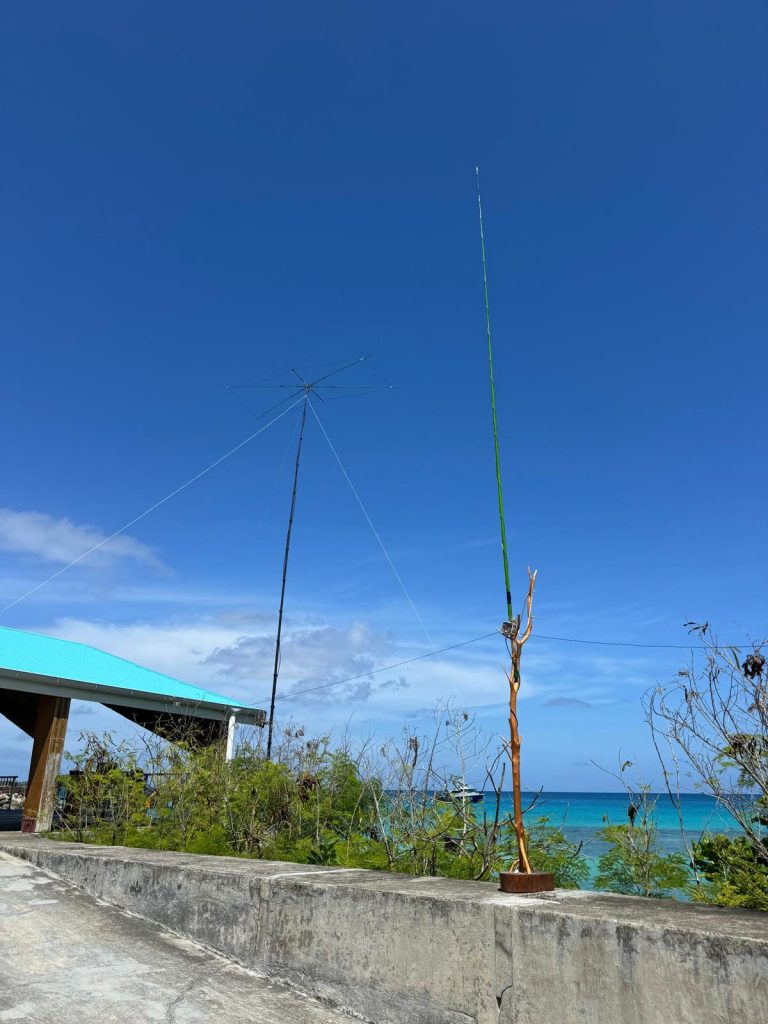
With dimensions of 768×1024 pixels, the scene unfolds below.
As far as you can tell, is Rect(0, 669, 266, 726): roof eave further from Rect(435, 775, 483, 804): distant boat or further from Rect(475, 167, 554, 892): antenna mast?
Rect(475, 167, 554, 892): antenna mast

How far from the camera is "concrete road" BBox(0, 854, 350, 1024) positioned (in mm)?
3102

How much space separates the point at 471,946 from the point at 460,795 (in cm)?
298

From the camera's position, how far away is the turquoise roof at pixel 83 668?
38.8 feet

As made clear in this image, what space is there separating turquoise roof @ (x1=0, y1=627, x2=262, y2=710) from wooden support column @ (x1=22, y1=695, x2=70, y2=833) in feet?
1.99

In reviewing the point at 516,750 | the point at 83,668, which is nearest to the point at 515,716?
the point at 516,750

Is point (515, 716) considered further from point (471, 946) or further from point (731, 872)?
point (731, 872)

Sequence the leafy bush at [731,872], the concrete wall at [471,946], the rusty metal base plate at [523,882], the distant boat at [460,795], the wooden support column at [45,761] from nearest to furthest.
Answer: the concrete wall at [471,946] → the rusty metal base plate at [523,882] → the leafy bush at [731,872] → the distant boat at [460,795] → the wooden support column at [45,761]

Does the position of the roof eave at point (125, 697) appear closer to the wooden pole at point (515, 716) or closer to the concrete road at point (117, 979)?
the concrete road at point (117, 979)

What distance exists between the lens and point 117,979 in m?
3.54

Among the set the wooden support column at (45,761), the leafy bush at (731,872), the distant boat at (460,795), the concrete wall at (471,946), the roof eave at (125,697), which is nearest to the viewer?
the concrete wall at (471,946)

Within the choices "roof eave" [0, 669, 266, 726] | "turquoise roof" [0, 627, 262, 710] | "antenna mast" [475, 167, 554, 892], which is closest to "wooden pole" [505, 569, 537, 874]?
"antenna mast" [475, 167, 554, 892]

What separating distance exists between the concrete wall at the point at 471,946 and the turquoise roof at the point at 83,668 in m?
8.54

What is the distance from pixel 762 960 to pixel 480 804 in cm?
396

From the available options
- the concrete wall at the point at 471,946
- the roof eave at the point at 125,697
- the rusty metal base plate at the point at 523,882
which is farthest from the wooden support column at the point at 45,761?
the rusty metal base plate at the point at 523,882
